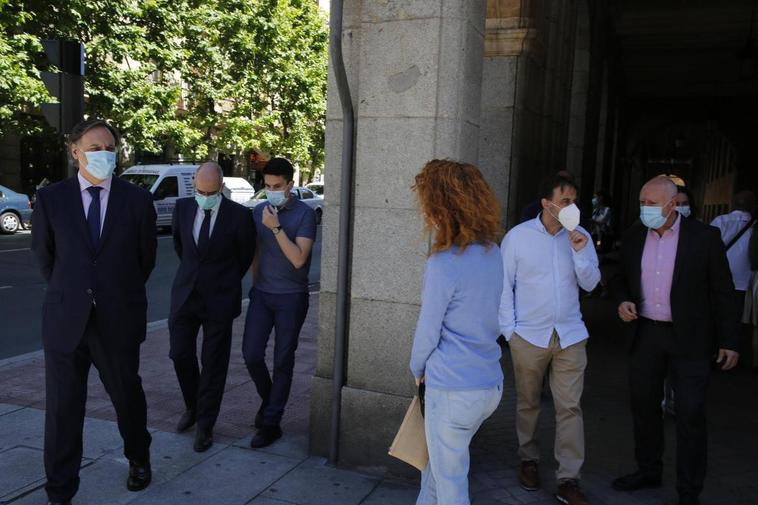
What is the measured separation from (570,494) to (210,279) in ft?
8.57

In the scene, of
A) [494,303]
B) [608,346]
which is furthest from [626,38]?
[494,303]

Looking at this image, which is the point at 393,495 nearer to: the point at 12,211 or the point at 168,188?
the point at 12,211

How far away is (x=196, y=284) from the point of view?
4719 mm

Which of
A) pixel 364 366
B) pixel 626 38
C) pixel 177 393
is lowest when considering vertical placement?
pixel 177 393

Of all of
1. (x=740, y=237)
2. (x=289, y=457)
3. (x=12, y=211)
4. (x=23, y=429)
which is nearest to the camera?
(x=289, y=457)

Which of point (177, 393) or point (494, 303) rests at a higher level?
point (494, 303)

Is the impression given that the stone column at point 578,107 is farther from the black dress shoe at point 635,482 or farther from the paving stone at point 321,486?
the paving stone at point 321,486

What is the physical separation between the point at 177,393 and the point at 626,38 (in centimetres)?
1581

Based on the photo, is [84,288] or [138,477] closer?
[84,288]

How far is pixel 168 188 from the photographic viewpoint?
2358cm

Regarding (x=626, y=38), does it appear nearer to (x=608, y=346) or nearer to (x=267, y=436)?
(x=608, y=346)

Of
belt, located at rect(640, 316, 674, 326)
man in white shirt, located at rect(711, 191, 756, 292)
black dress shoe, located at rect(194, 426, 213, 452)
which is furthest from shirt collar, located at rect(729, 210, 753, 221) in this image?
black dress shoe, located at rect(194, 426, 213, 452)

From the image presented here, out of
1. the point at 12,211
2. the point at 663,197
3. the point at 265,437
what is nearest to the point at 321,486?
the point at 265,437

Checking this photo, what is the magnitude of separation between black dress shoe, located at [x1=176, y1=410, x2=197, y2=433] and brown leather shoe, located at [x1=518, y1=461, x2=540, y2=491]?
234 cm
